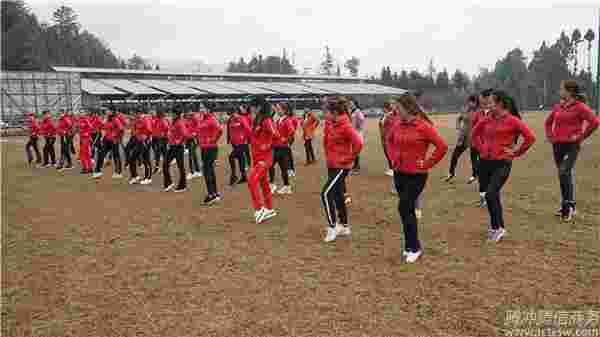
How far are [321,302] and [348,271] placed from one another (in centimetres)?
87

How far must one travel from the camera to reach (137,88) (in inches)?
1791

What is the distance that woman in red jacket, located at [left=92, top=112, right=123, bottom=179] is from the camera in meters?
12.8

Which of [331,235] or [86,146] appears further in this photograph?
[86,146]

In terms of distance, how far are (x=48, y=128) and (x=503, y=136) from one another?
15012mm

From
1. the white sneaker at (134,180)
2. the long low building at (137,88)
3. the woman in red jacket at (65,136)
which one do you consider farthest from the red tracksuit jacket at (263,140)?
the long low building at (137,88)

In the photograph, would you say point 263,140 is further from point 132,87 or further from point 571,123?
point 132,87

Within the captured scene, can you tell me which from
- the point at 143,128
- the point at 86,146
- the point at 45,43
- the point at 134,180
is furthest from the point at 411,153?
the point at 45,43

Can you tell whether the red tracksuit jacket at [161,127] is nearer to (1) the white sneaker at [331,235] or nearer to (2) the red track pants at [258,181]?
(2) the red track pants at [258,181]

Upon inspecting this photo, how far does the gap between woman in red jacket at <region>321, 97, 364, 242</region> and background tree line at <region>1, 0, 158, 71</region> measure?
210ft

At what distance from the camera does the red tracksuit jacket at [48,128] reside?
15252mm

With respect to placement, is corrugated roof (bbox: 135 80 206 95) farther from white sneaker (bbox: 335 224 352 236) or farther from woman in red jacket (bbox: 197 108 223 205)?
white sneaker (bbox: 335 224 352 236)

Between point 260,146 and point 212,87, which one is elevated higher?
point 212,87

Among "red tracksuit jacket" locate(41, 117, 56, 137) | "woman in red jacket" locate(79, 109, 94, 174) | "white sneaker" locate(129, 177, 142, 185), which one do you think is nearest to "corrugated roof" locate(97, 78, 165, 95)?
"red tracksuit jacket" locate(41, 117, 56, 137)

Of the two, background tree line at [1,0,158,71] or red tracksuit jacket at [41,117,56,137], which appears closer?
red tracksuit jacket at [41,117,56,137]
